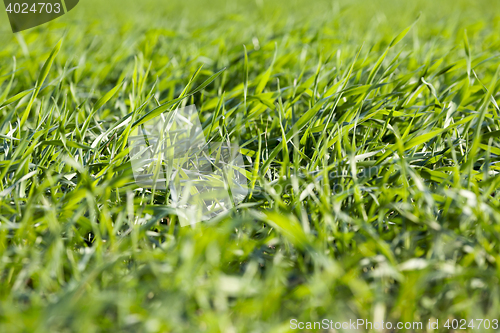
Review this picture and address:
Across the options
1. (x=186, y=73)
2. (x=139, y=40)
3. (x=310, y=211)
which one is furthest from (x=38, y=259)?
(x=139, y=40)

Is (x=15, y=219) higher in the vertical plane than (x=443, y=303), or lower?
higher

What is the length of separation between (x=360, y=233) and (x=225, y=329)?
427mm

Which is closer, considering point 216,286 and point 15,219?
point 216,286

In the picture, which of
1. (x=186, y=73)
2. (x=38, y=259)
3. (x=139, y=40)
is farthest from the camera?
(x=139, y=40)

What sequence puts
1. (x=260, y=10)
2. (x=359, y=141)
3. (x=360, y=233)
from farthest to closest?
1. (x=260, y=10)
2. (x=359, y=141)
3. (x=360, y=233)

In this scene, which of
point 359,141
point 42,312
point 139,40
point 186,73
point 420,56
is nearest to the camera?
point 42,312

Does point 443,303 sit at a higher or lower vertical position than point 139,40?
lower

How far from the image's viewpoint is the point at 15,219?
3.47 feet

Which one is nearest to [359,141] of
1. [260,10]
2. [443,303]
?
[443,303]

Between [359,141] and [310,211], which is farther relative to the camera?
[359,141]

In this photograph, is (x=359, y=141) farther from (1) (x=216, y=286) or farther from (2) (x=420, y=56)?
(2) (x=420, y=56)

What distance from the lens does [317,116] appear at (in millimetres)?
1450

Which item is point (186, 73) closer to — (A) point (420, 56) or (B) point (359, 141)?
(B) point (359, 141)

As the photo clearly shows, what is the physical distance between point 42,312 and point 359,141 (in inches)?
42.9
